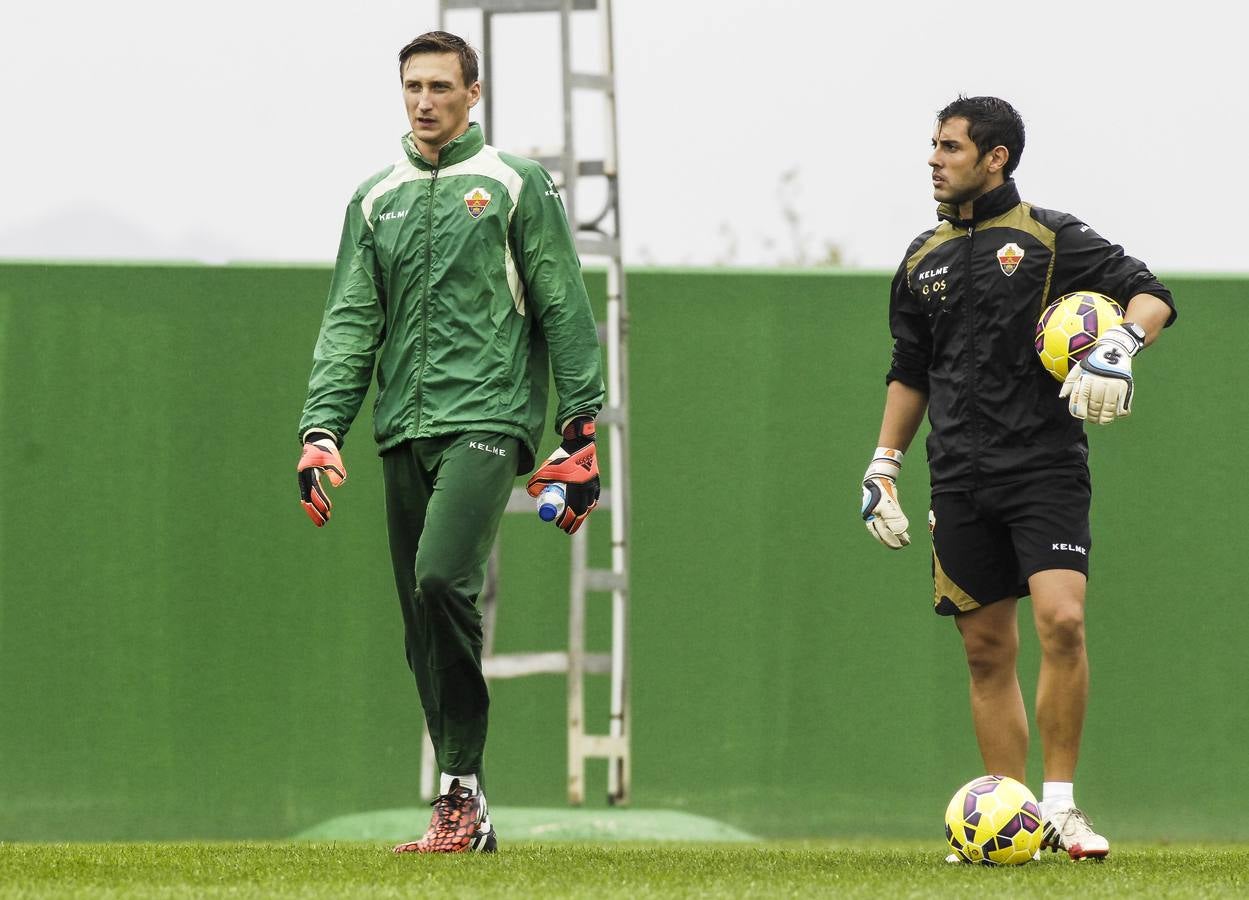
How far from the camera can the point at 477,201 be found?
4.23 m

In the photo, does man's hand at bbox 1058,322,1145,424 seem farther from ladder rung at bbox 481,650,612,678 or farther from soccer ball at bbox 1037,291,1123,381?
ladder rung at bbox 481,650,612,678

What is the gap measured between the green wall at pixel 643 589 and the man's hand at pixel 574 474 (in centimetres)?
253

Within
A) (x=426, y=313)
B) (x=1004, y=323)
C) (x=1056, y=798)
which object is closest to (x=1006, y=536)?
(x=1004, y=323)

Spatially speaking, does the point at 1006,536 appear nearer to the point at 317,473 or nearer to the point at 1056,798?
the point at 1056,798

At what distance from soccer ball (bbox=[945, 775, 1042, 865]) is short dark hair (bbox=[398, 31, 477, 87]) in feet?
7.33

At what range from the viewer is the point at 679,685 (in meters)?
6.66

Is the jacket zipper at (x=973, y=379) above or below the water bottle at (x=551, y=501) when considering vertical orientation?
above

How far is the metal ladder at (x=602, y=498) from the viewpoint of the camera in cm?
630

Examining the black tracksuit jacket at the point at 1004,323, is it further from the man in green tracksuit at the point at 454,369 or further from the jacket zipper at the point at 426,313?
the jacket zipper at the point at 426,313

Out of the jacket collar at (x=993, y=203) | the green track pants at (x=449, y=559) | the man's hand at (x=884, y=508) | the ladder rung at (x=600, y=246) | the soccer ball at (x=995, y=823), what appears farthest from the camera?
the ladder rung at (x=600, y=246)

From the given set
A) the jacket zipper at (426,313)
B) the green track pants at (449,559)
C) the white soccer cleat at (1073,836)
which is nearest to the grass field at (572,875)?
the white soccer cleat at (1073,836)

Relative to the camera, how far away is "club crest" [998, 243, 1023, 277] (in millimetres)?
4371

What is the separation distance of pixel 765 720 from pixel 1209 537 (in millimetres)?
1968

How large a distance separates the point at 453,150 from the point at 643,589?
2.81 meters
